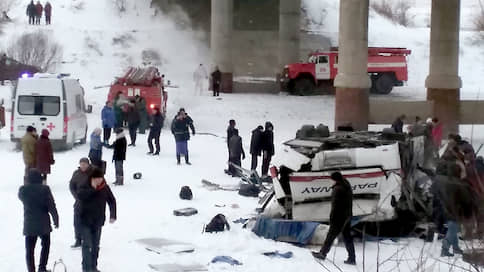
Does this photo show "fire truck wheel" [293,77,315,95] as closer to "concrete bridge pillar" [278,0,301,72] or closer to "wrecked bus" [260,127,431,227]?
"concrete bridge pillar" [278,0,301,72]

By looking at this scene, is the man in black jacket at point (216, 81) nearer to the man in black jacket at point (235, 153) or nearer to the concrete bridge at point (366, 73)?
the concrete bridge at point (366, 73)

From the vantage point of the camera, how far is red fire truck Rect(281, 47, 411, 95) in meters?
42.8

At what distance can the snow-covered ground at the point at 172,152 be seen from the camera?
13.9 meters

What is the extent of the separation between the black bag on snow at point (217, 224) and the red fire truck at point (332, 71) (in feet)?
91.3

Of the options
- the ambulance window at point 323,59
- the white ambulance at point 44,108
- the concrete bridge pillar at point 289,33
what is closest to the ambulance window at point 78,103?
the white ambulance at point 44,108

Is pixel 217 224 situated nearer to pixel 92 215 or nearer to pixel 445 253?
pixel 92 215

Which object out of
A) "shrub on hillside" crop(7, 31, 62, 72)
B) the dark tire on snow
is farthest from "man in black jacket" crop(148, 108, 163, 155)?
"shrub on hillside" crop(7, 31, 62, 72)

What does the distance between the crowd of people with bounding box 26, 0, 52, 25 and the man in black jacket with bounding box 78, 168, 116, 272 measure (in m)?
40.4

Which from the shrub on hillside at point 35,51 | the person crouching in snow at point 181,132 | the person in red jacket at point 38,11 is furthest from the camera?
the person in red jacket at point 38,11

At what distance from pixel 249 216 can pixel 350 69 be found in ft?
51.2

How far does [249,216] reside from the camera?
1686 centimetres

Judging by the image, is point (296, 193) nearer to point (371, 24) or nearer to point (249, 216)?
point (249, 216)

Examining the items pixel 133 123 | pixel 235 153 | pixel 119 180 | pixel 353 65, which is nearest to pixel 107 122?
pixel 133 123

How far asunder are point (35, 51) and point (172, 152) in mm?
21582
